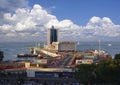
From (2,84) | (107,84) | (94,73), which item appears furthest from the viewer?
(94,73)

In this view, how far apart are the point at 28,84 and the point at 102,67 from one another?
1086 cm

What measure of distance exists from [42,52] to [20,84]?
484 ft

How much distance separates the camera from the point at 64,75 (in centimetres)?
5722

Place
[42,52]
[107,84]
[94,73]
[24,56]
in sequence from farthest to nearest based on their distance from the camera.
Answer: [42,52], [24,56], [94,73], [107,84]

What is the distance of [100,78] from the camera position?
1849 inches

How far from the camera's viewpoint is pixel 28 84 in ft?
133

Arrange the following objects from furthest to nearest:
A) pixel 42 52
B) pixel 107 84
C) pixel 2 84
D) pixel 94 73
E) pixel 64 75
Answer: pixel 42 52
pixel 64 75
pixel 94 73
pixel 107 84
pixel 2 84

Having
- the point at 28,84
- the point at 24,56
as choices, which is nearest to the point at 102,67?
the point at 28,84

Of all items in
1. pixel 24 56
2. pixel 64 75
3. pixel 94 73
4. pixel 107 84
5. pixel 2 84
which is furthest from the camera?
pixel 24 56

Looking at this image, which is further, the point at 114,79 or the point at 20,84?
the point at 114,79

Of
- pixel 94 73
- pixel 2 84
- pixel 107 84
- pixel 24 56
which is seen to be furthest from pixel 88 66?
pixel 24 56

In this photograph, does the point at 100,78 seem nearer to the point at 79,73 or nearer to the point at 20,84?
the point at 79,73

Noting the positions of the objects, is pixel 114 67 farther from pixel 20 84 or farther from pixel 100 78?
pixel 20 84

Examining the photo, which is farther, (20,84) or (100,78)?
(100,78)
